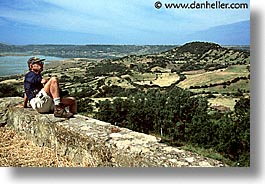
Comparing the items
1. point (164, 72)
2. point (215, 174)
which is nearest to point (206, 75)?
point (164, 72)

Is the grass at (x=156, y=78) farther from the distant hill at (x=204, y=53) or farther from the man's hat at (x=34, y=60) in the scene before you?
the man's hat at (x=34, y=60)

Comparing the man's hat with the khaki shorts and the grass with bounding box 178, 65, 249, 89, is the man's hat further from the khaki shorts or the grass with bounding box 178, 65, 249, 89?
the grass with bounding box 178, 65, 249, 89

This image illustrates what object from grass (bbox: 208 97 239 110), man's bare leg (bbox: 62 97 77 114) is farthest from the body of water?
grass (bbox: 208 97 239 110)

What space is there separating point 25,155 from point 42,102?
15.5 inches

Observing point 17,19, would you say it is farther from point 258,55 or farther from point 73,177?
point 258,55

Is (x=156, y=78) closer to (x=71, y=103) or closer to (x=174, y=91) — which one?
(x=174, y=91)

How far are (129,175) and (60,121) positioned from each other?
63 cm

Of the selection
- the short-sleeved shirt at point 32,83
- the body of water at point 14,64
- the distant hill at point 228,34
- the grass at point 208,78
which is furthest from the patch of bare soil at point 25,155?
the distant hill at point 228,34

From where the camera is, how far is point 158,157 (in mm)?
3465

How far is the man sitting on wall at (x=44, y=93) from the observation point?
149 inches

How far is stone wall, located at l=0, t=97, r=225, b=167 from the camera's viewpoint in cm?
347

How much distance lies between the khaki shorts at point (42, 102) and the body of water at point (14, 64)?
208 millimetres

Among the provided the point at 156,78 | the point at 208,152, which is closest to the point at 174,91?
the point at 156,78

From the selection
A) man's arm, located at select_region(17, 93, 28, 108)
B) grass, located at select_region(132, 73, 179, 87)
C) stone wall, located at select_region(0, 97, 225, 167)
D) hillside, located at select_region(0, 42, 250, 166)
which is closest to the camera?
stone wall, located at select_region(0, 97, 225, 167)
